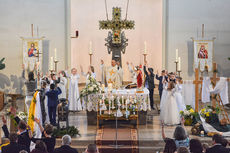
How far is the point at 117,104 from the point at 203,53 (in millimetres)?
6238

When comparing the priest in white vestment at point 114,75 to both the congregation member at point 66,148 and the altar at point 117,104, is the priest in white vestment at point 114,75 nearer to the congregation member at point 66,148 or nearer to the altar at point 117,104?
the altar at point 117,104

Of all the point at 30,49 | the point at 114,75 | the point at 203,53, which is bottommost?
the point at 114,75

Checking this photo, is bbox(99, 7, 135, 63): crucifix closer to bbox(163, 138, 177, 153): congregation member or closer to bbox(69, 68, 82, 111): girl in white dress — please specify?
bbox(69, 68, 82, 111): girl in white dress

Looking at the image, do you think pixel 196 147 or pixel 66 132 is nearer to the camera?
pixel 196 147

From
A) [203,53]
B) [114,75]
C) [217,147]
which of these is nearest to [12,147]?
[217,147]

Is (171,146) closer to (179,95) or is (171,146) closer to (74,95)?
(179,95)

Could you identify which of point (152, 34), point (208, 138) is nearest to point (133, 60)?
point (152, 34)

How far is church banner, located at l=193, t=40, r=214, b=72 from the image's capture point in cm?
1477

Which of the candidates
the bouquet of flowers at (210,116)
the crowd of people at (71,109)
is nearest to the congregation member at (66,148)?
the crowd of people at (71,109)

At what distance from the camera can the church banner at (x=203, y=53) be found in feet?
48.4

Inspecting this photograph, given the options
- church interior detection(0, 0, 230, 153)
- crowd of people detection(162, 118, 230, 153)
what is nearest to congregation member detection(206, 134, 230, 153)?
crowd of people detection(162, 118, 230, 153)

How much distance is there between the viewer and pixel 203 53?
14.9 meters

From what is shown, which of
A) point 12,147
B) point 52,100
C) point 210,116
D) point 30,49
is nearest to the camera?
point 12,147

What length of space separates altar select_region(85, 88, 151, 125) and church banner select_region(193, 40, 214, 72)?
4.99 meters
